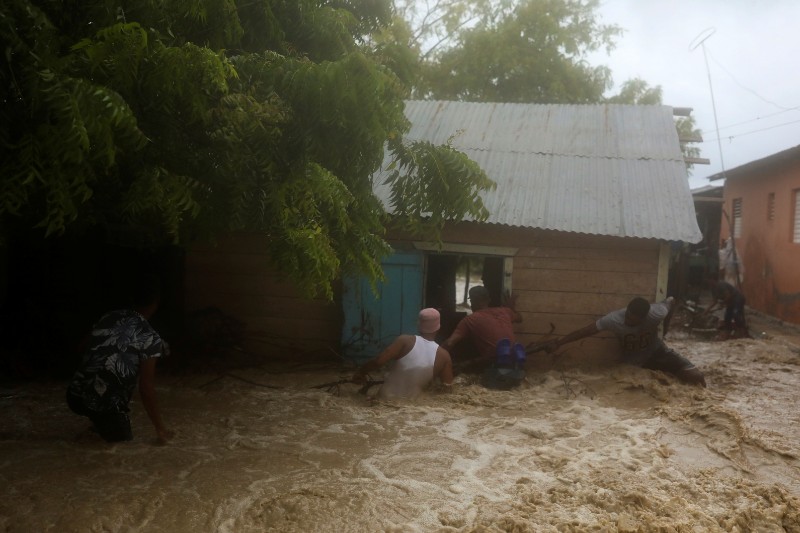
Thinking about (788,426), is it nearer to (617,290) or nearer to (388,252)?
(617,290)

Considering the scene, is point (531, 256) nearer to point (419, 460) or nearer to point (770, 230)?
point (419, 460)

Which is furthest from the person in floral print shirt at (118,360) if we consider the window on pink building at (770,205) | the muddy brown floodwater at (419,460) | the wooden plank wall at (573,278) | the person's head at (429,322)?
the window on pink building at (770,205)

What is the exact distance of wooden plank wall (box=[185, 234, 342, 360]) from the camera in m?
8.89

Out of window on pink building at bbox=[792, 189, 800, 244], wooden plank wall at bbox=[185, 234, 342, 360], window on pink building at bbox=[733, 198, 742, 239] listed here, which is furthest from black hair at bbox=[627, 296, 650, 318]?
window on pink building at bbox=[733, 198, 742, 239]

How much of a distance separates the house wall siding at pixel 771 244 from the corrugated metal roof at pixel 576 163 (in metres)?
4.96

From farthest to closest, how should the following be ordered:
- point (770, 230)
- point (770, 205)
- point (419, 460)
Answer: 1. point (770, 205)
2. point (770, 230)
3. point (419, 460)

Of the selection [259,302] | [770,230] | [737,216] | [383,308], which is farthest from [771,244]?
[259,302]

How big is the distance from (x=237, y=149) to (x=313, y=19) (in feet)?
5.83

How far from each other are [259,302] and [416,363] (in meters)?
3.02

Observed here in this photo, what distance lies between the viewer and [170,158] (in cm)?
431

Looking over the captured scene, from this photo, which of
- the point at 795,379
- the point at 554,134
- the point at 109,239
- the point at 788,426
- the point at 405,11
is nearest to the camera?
the point at 788,426

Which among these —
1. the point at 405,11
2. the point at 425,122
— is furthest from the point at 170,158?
the point at 405,11

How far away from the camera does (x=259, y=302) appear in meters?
8.97

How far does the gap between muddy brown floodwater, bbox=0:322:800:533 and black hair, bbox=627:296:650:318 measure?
77 centimetres
